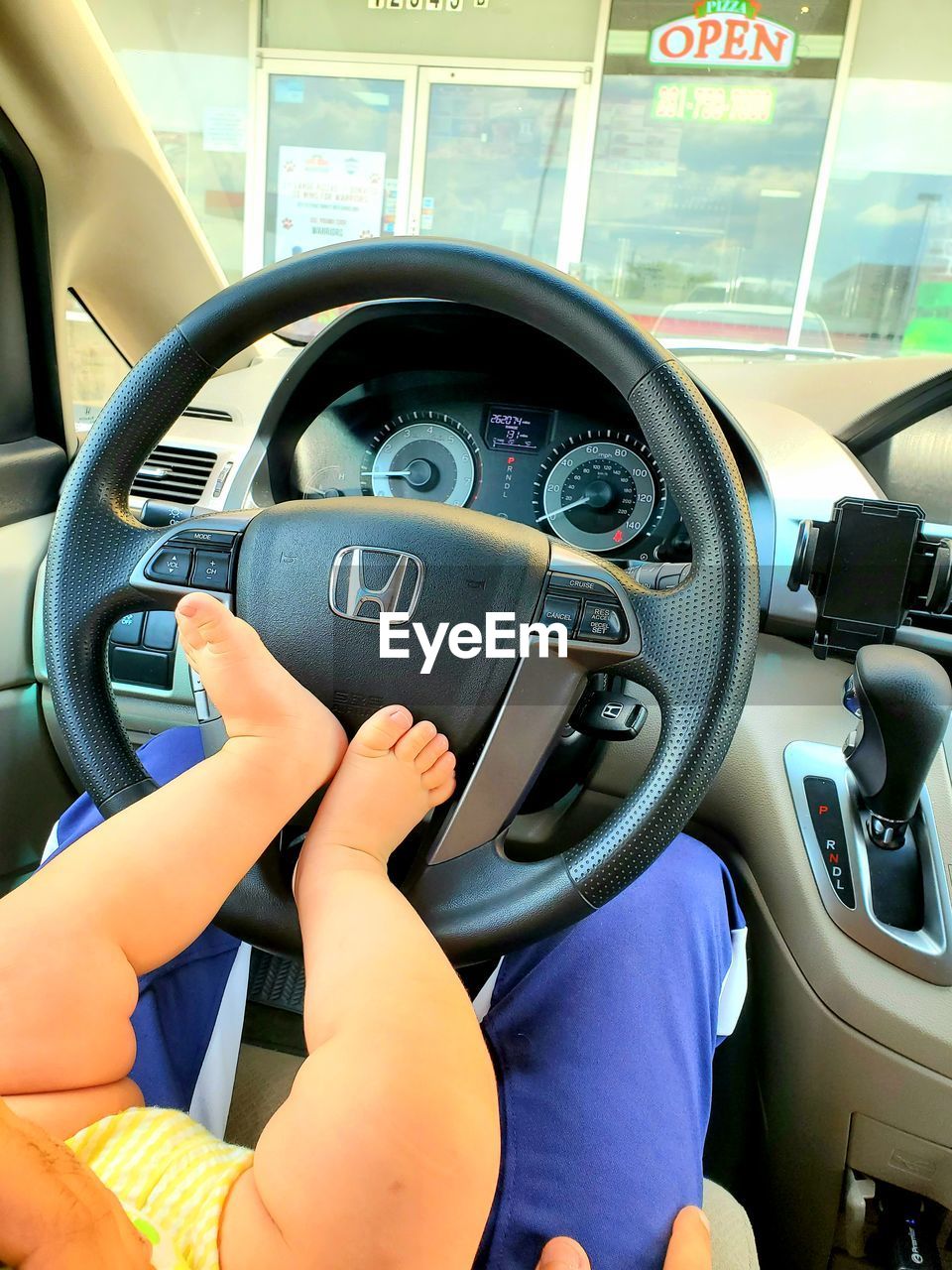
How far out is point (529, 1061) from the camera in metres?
0.59

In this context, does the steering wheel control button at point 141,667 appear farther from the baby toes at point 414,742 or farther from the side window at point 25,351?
the baby toes at point 414,742

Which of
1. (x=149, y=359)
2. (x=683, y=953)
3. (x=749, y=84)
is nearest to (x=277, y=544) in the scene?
(x=149, y=359)

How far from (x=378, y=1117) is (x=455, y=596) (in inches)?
13.1

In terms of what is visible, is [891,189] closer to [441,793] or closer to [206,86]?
[206,86]

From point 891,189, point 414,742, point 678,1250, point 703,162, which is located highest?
point 703,162

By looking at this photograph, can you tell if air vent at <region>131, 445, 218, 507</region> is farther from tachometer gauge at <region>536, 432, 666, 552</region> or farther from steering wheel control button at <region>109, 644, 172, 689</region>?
tachometer gauge at <region>536, 432, 666, 552</region>

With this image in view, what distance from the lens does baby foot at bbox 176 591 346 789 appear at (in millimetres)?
569

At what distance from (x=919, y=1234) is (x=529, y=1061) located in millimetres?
462

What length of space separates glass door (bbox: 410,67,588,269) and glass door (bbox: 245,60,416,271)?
0.34ft

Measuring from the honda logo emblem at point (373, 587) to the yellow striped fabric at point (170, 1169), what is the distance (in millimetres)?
332

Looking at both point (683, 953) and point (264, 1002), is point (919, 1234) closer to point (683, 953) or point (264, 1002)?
point (683, 953)

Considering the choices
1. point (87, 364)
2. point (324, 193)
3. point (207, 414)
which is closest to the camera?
point (207, 414)

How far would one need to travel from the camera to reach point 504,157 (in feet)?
15.0

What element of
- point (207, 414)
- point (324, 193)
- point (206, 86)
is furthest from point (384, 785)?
point (206, 86)
